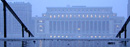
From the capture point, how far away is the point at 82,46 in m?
1.08

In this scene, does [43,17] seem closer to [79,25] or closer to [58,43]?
[79,25]

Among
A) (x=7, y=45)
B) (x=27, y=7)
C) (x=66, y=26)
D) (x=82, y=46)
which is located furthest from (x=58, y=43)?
(x=66, y=26)

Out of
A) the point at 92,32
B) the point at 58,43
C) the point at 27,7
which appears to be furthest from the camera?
the point at 92,32

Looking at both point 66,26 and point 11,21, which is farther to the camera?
point 66,26

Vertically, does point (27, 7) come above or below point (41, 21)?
above

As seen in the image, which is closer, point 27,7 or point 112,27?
point 27,7

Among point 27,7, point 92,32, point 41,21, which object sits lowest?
point 92,32

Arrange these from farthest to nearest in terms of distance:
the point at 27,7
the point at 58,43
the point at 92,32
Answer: the point at 92,32 < the point at 27,7 < the point at 58,43

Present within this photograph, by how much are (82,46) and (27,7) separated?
33.5m

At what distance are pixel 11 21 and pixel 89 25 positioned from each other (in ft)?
59.1

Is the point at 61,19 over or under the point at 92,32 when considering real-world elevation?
over

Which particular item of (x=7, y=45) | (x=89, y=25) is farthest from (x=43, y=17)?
(x=7, y=45)

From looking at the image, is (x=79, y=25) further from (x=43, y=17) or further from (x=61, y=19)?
(x=43, y=17)

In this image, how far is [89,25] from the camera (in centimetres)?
3912
